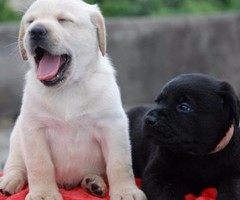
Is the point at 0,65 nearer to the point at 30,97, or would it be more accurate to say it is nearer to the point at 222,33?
the point at 222,33

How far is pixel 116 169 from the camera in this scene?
416 cm

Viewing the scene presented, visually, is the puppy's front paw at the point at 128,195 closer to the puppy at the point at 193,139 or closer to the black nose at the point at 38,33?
the puppy at the point at 193,139

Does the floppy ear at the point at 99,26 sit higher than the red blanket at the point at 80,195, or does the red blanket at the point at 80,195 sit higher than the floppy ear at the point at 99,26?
the floppy ear at the point at 99,26

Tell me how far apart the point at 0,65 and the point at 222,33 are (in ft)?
10.3

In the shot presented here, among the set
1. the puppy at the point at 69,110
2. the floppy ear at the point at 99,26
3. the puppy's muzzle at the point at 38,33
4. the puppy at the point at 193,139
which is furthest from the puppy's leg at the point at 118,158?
the puppy's muzzle at the point at 38,33

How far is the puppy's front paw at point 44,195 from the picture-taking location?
4.01m

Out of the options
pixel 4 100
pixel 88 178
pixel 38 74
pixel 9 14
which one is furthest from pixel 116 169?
pixel 9 14

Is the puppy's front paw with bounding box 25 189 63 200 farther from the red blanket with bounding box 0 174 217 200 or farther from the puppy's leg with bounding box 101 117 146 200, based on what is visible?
the puppy's leg with bounding box 101 117 146 200

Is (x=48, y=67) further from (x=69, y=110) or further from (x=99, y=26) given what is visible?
(x=99, y=26)

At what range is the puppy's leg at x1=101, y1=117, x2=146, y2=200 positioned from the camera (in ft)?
13.6

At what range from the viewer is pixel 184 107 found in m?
3.92

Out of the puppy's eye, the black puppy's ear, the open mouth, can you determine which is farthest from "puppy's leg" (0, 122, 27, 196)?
the black puppy's ear

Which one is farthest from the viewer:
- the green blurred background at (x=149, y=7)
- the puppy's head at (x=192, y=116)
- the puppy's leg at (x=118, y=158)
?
the green blurred background at (x=149, y=7)

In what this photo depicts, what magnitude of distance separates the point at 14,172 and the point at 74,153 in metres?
0.47
